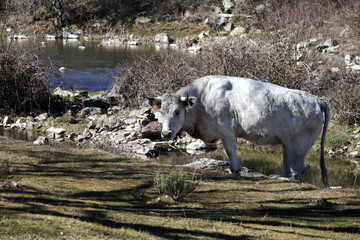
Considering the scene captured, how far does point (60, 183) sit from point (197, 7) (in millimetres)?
52669

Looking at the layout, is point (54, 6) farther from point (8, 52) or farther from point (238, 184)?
point (238, 184)

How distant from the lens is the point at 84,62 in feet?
109

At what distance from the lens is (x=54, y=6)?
5950 centimetres

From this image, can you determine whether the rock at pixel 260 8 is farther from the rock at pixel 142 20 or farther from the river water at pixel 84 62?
the rock at pixel 142 20

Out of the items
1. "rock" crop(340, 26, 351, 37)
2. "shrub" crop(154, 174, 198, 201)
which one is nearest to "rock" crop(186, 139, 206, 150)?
"shrub" crop(154, 174, 198, 201)

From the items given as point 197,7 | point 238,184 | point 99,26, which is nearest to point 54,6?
point 99,26

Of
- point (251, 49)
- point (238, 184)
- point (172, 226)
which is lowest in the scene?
point (238, 184)

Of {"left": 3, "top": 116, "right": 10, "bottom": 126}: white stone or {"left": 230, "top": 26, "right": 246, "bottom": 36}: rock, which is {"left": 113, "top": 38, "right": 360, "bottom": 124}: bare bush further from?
{"left": 230, "top": 26, "right": 246, "bottom": 36}: rock

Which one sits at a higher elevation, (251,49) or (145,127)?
(251,49)

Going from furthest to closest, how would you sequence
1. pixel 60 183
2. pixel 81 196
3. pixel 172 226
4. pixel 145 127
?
pixel 145 127, pixel 60 183, pixel 81 196, pixel 172 226

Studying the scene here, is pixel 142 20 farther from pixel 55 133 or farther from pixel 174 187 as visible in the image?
pixel 174 187

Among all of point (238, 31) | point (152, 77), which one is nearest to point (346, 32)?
point (238, 31)

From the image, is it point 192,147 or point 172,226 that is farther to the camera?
point 192,147

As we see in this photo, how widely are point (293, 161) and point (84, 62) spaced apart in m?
25.4
